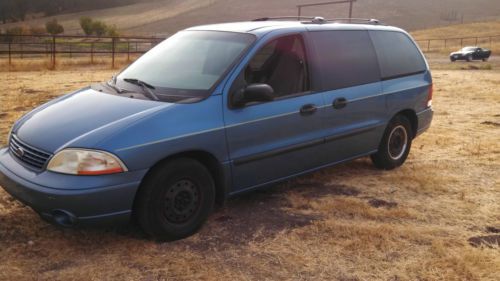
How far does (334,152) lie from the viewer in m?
4.99

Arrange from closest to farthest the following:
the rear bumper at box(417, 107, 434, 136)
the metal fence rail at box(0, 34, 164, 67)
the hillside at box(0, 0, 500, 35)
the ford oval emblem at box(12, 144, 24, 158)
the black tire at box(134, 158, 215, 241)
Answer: the black tire at box(134, 158, 215, 241) → the ford oval emblem at box(12, 144, 24, 158) → the rear bumper at box(417, 107, 434, 136) → the metal fence rail at box(0, 34, 164, 67) → the hillside at box(0, 0, 500, 35)

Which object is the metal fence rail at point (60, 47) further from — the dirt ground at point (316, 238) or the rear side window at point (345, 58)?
the dirt ground at point (316, 238)

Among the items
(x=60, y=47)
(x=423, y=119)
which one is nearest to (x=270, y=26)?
(x=423, y=119)

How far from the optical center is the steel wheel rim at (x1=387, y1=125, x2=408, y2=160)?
5.85 meters

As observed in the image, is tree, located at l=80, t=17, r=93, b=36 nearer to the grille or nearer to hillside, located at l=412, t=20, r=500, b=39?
hillside, located at l=412, t=20, r=500, b=39

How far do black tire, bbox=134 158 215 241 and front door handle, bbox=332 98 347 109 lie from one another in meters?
1.57

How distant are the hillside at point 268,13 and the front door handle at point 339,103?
81.4 m

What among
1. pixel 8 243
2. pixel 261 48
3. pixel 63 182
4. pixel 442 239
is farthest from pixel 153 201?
pixel 442 239

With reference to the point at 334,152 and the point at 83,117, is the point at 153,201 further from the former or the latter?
the point at 334,152

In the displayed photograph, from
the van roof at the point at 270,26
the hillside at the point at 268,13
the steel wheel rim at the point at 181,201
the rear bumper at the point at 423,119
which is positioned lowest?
the steel wheel rim at the point at 181,201

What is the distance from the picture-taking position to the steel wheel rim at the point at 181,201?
3703 mm

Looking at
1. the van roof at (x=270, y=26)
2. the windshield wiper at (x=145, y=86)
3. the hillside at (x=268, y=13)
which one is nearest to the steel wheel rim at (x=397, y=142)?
the van roof at (x=270, y=26)

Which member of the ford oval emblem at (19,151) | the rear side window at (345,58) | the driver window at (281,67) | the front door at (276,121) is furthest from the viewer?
the rear side window at (345,58)

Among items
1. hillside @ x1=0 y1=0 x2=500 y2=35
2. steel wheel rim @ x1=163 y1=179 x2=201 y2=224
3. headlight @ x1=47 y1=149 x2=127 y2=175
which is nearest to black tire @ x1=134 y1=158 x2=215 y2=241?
steel wheel rim @ x1=163 y1=179 x2=201 y2=224
